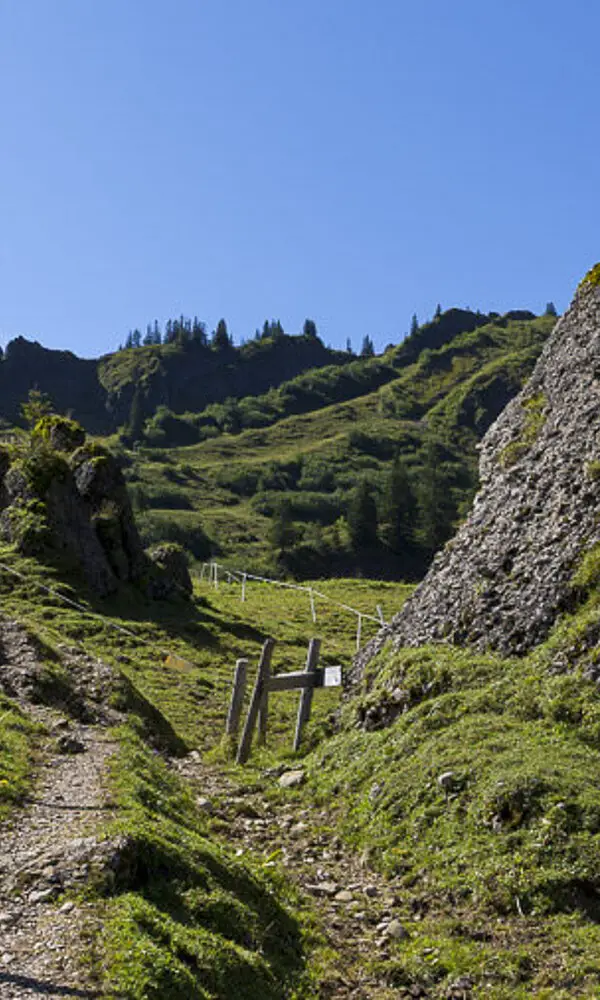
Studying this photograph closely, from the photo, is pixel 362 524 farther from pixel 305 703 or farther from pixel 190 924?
pixel 190 924

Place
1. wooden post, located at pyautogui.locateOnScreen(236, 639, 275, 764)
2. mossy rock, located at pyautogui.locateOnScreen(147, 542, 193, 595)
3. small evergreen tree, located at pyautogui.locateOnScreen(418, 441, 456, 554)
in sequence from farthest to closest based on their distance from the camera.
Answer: small evergreen tree, located at pyautogui.locateOnScreen(418, 441, 456, 554)
mossy rock, located at pyautogui.locateOnScreen(147, 542, 193, 595)
wooden post, located at pyautogui.locateOnScreen(236, 639, 275, 764)

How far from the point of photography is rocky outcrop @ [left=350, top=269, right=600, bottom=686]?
14500mm

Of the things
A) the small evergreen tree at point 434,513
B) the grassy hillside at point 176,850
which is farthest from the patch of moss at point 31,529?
the small evergreen tree at point 434,513

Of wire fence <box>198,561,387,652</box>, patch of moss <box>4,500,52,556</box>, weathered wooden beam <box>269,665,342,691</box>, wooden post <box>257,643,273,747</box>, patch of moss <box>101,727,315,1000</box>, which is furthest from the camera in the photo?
patch of moss <box>4,500,52,556</box>

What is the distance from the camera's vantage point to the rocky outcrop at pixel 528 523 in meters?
14.5

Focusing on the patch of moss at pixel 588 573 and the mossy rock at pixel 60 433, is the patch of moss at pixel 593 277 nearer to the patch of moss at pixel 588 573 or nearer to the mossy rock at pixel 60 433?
the patch of moss at pixel 588 573

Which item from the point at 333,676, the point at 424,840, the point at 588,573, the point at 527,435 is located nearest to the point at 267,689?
the point at 333,676

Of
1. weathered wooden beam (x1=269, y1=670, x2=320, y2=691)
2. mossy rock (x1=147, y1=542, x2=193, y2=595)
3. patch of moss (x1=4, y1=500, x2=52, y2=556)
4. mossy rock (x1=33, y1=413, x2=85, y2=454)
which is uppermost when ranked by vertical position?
mossy rock (x1=33, y1=413, x2=85, y2=454)

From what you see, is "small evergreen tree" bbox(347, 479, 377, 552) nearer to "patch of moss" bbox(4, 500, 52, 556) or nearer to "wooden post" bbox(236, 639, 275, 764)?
"patch of moss" bbox(4, 500, 52, 556)

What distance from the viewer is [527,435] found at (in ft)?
64.8

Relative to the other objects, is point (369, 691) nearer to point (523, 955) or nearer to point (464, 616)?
point (464, 616)

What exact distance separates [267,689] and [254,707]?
1.69 ft

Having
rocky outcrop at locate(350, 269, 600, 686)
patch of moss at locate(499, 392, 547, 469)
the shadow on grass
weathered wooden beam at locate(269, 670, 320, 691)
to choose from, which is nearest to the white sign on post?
weathered wooden beam at locate(269, 670, 320, 691)

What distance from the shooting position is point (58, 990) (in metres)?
6.00
